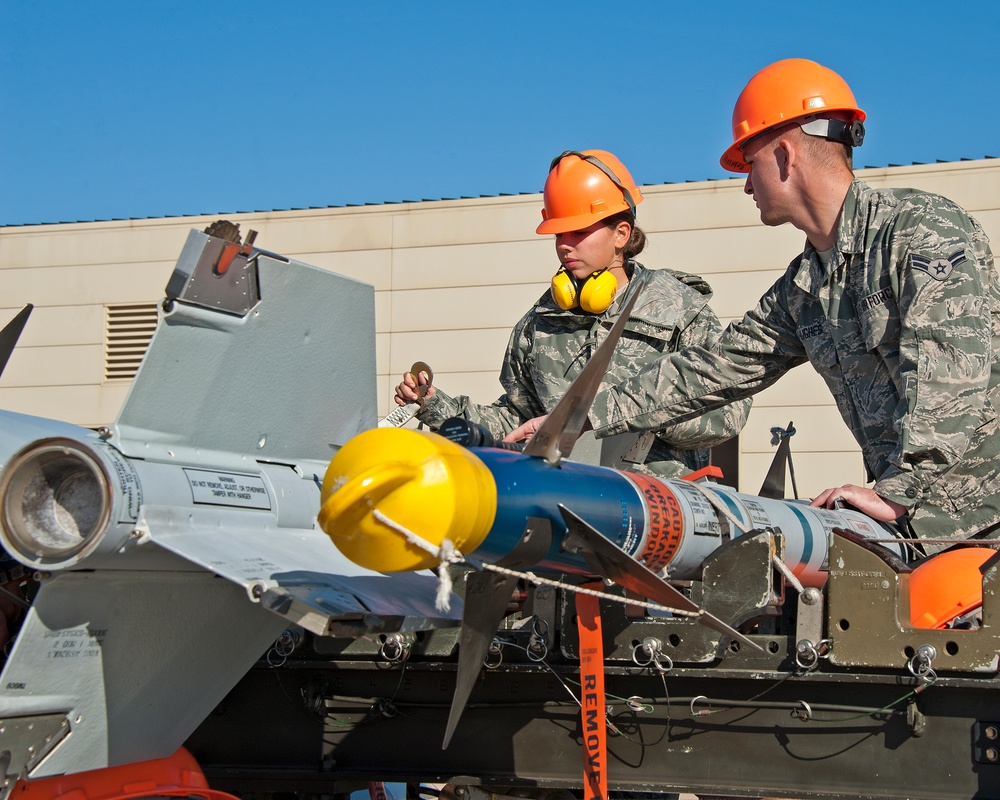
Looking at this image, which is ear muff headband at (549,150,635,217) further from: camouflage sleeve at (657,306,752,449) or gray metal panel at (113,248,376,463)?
gray metal panel at (113,248,376,463)

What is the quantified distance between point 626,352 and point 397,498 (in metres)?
3.31

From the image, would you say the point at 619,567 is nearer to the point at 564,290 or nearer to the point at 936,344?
the point at 936,344

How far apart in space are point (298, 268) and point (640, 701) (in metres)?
→ 1.79

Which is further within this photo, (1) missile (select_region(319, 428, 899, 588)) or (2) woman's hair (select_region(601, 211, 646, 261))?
(2) woman's hair (select_region(601, 211, 646, 261))

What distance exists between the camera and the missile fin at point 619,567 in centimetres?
307

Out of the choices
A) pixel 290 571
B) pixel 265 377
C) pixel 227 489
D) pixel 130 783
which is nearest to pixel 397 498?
pixel 290 571

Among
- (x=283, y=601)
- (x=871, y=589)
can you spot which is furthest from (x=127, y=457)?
(x=871, y=589)

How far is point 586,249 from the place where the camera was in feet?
19.4

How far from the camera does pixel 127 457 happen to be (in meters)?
3.41

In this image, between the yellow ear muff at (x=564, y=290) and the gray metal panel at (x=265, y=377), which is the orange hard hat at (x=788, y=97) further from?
A: the gray metal panel at (x=265, y=377)

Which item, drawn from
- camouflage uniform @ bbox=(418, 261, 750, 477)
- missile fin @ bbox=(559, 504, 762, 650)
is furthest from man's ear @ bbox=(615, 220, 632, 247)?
missile fin @ bbox=(559, 504, 762, 650)

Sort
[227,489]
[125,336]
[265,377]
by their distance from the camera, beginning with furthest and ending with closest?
1. [125,336]
2. [265,377]
3. [227,489]

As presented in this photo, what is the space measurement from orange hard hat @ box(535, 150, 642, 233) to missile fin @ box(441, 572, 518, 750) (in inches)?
119

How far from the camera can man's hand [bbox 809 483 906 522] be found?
4.05 metres
